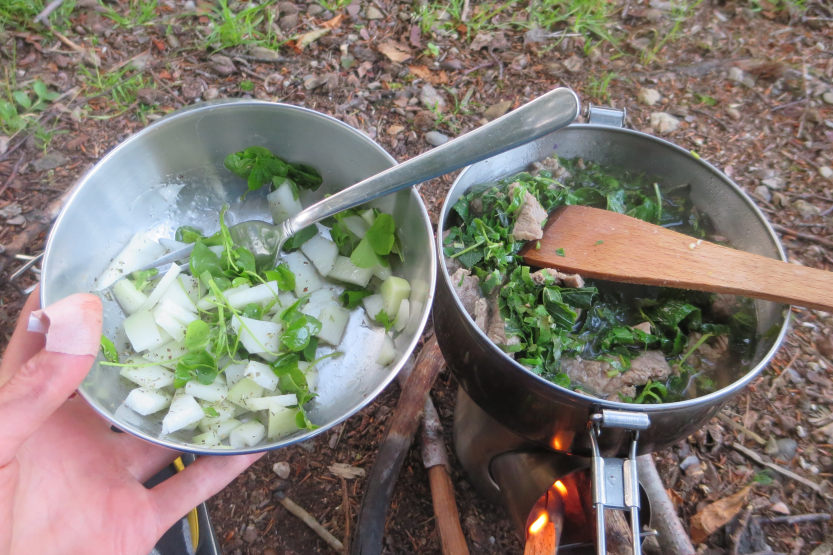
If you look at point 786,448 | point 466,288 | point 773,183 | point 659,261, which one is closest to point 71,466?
point 466,288

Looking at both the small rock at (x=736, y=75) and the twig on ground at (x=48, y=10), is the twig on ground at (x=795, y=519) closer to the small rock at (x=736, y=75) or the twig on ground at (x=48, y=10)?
the small rock at (x=736, y=75)

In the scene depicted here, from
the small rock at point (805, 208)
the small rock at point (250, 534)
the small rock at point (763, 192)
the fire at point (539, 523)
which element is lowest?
the small rock at point (250, 534)

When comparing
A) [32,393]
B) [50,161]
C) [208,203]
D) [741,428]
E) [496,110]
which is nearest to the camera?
[32,393]

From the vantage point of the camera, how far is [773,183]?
2.70m

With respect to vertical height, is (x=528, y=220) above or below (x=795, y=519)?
above

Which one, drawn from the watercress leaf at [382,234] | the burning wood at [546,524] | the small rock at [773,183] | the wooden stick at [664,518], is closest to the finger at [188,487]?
the watercress leaf at [382,234]

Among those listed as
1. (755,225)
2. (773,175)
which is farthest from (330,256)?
(773,175)

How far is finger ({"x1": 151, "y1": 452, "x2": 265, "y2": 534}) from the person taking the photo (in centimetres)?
154

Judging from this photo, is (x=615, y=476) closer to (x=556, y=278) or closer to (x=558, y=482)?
(x=558, y=482)

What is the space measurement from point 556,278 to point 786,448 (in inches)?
54.0

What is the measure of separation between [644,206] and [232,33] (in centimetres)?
228

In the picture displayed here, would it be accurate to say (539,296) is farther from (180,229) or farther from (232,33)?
(232,33)

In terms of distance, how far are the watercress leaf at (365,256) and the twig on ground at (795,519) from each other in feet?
5.70

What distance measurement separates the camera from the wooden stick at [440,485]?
A: 5.86ft
